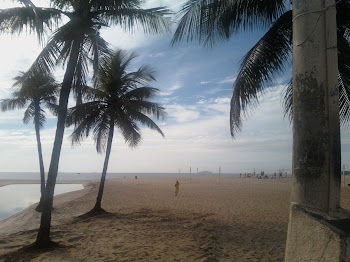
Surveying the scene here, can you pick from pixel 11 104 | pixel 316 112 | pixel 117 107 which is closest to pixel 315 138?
pixel 316 112

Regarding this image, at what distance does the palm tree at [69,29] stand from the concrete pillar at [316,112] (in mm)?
5379

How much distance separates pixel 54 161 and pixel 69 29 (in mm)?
3461

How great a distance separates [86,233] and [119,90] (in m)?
6.83

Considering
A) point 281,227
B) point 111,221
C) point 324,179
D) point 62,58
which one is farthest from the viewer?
point 111,221

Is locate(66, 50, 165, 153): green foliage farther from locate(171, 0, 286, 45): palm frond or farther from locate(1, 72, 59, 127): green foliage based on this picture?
locate(171, 0, 286, 45): palm frond

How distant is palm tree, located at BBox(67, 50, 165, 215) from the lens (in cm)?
1170

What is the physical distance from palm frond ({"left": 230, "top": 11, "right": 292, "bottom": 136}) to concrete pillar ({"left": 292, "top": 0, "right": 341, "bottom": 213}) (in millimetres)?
3804

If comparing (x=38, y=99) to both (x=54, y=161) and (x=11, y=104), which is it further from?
(x=54, y=161)

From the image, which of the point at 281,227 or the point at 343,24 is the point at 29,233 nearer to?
the point at 281,227

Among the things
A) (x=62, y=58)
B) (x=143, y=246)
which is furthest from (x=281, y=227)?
(x=62, y=58)

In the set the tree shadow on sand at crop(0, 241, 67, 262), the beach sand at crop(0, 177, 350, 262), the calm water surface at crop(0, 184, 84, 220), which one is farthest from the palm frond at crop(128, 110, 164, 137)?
the calm water surface at crop(0, 184, 84, 220)

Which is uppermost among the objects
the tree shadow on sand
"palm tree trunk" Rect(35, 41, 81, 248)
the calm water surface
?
"palm tree trunk" Rect(35, 41, 81, 248)

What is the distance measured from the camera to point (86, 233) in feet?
25.7

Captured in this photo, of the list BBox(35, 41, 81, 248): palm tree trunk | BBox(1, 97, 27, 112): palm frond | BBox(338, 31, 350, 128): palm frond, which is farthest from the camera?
BBox(1, 97, 27, 112): palm frond
